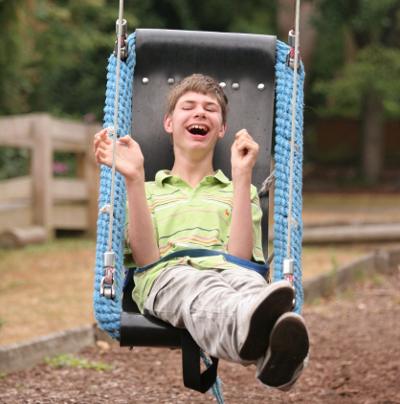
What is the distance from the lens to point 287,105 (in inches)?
159

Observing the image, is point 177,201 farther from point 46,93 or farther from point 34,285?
point 46,93

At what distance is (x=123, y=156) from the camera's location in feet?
11.0

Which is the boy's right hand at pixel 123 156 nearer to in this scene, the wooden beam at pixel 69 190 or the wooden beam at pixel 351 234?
A: the wooden beam at pixel 351 234

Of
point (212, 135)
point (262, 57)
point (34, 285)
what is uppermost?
point (262, 57)

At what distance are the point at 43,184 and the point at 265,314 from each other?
22.0ft

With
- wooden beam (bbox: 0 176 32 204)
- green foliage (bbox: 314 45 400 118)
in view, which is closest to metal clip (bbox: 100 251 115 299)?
wooden beam (bbox: 0 176 32 204)

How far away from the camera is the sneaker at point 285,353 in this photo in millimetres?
2717

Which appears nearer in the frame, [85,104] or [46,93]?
[46,93]

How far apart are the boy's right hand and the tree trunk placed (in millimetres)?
14939

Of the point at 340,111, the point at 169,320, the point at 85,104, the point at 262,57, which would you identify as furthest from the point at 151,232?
the point at 340,111

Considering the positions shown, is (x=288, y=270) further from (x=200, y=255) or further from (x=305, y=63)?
(x=305, y=63)

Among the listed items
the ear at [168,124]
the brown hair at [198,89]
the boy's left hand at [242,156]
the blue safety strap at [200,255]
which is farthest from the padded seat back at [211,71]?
the blue safety strap at [200,255]

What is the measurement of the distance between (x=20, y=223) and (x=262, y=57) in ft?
17.5

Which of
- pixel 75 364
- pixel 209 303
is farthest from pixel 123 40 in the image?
pixel 75 364
